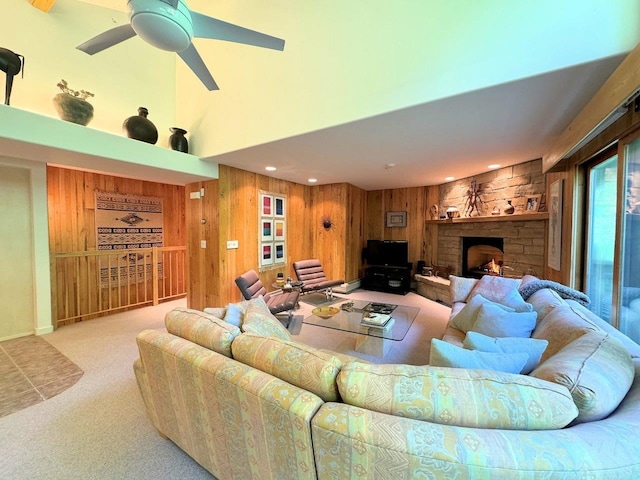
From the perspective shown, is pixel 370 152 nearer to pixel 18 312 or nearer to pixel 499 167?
pixel 499 167

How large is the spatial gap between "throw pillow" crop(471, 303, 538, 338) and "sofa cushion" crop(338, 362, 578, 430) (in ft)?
3.91

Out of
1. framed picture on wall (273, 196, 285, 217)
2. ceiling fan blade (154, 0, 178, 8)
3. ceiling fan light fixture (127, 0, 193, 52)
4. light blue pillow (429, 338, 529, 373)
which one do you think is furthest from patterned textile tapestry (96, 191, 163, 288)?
light blue pillow (429, 338, 529, 373)

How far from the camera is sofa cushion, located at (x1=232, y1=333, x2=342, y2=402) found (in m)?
1.03

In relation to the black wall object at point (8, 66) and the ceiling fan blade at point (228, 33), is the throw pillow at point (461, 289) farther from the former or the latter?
the black wall object at point (8, 66)

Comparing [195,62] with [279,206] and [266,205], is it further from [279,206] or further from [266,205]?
A: [279,206]

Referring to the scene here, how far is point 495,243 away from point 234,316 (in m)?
4.65

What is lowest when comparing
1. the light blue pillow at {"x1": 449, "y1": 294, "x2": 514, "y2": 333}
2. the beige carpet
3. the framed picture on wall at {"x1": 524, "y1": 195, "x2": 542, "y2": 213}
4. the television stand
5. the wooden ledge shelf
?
the beige carpet

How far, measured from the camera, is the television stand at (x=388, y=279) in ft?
→ 18.6

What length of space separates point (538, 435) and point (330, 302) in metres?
3.17

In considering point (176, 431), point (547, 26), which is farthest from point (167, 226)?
point (547, 26)

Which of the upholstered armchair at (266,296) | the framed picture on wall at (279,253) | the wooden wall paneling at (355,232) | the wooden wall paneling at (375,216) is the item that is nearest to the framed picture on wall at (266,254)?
the framed picture on wall at (279,253)

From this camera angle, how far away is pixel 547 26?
5.77ft

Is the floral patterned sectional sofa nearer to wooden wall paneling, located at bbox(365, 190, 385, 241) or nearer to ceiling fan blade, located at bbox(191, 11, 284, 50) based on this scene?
ceiling fan blade, located at bbox(191, 11, 284, 50)

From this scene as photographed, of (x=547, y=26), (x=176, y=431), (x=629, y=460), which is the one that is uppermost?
(x=547, y=26)
